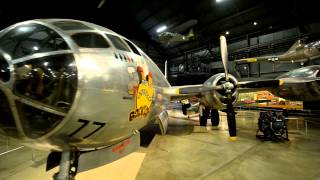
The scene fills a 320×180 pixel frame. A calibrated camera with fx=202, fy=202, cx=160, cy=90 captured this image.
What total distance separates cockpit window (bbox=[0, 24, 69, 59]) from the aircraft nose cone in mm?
105

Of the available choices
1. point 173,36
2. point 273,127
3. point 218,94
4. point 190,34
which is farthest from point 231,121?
point 190,34

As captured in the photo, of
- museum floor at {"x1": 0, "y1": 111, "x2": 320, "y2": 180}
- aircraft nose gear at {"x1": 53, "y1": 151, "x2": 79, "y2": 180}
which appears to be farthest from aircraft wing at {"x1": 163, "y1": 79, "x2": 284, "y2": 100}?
aircraft nose gear at {"x1": 53, "y1": 151, "x2": 79, "y2": 180}

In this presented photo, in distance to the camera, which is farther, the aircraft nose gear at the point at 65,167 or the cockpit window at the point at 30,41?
the aircraft nose gear at the point at 65,167

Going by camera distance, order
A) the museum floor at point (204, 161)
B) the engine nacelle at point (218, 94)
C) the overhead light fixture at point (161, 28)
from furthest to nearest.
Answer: the overhead light fixture at point (161, 28) → the engine nacelle at point (218, 94) → the museum floor at point (204, 161)

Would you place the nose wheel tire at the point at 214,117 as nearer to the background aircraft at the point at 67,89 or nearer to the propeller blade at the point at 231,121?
the propeller blade at the point at 231,121

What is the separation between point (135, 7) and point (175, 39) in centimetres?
615

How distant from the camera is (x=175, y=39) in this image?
2316 cm

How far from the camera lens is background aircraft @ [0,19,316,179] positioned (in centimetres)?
224

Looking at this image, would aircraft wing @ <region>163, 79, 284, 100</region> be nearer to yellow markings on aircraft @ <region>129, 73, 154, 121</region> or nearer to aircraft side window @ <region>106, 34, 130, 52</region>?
yellow markings on aircraft @ <region>129, 73, 154, 121</region>

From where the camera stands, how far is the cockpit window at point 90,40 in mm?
2777

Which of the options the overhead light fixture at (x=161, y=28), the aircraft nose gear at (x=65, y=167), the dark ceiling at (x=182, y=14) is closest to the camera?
the aircraft nose gear at (x=65, y=167)

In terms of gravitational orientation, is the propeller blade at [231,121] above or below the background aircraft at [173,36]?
below

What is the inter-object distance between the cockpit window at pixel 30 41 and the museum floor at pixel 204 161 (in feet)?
13.3

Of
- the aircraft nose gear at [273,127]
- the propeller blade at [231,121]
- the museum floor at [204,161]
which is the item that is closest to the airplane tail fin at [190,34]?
the aircraft nose gear at [273,127]
